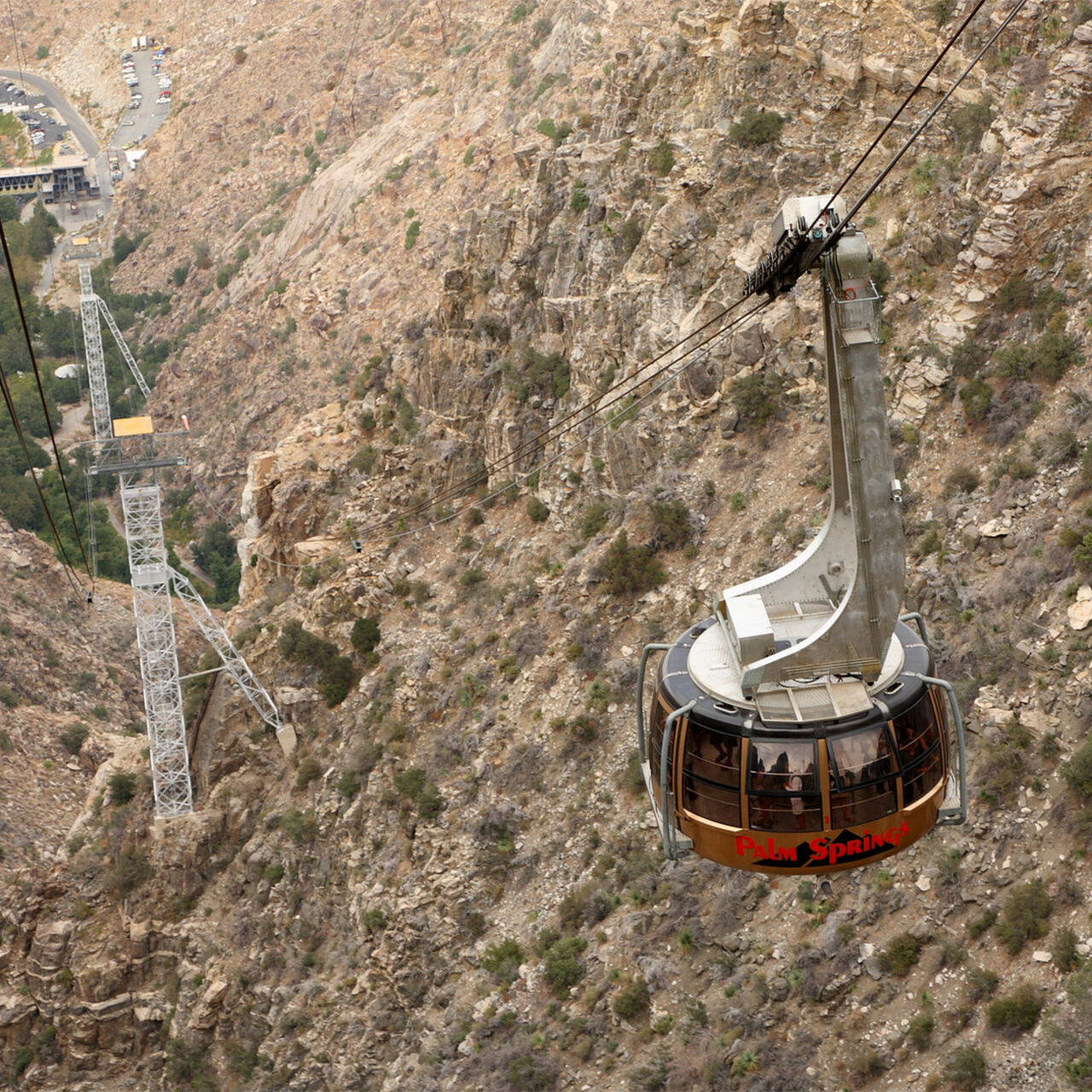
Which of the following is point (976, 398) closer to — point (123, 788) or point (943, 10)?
point (943, 10)

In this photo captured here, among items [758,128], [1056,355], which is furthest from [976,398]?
[758,128]

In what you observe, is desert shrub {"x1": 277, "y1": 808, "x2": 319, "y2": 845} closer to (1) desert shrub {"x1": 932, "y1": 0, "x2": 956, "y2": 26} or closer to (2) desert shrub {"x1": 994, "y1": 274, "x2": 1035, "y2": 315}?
(2) desert shrub {"x1": 994, "y1": 274, "x2": 1035, "y2": 315}

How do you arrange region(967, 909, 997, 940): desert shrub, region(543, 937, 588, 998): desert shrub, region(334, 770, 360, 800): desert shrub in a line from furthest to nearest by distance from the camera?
region(334, 770, 360, 800): desert shrub → region(543, 937, 588, 998): desert shrub → region(967, 909, 997, 940): desert shrub

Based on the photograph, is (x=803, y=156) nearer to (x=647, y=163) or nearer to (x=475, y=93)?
(x=647, y=163)

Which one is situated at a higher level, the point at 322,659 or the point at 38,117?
the point at 38,117

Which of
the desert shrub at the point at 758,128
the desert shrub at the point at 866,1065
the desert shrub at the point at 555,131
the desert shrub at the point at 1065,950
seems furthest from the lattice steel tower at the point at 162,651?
the desert shrub at the point at 1065,950

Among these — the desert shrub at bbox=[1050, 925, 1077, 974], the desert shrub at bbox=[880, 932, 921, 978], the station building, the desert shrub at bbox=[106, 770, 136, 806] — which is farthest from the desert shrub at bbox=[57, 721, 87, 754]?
the station building
